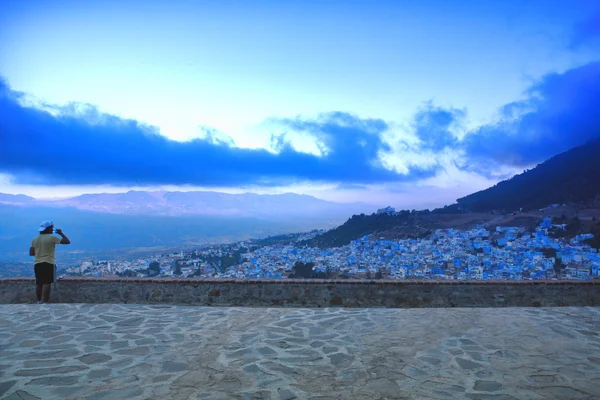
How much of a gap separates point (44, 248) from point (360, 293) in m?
Answer: 5.67

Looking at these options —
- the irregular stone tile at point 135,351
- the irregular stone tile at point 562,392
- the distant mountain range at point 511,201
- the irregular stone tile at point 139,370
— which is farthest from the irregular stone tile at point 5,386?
the distant mountain range at point 511,201

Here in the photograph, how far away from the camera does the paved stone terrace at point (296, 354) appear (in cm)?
308

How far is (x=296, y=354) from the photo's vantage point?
4.00 m

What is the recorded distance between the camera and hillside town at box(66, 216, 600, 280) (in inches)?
406

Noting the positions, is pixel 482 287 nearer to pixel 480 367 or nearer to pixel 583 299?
pixel 583 299

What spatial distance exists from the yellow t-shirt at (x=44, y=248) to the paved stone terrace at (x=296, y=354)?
2.85 feet

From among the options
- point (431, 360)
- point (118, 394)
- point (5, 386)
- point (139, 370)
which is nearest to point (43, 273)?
point (5, 386)

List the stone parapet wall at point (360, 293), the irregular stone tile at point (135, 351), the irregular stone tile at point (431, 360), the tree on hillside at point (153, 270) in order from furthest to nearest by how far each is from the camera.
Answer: the tree on hillside at point (153, 270), the stone parapet wall at point (360, 293), the irregular stone tile at point (135, 351), the irregular stone tile at point (431, 360)

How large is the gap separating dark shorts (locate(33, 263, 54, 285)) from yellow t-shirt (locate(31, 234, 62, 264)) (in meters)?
0.08

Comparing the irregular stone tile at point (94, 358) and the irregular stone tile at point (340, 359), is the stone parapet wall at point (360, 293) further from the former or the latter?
the irregular stone tile at point (94, 358)

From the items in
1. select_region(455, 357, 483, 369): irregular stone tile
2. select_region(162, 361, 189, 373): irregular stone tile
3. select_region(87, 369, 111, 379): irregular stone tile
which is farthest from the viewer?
select_region(455, 357, 483, 369): irregular stone tile

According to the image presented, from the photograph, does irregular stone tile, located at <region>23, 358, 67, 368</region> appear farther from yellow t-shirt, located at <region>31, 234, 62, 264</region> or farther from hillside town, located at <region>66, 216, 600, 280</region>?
hillside town, located at <region>66, 216, 600, 280</region>

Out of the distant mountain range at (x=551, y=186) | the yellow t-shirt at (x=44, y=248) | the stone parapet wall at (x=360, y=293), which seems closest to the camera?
the yellow t-shirt at (x=44, y=248)

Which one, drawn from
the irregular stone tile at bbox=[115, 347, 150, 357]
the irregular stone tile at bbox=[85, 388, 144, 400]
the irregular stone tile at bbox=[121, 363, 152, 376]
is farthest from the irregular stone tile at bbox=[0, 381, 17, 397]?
the irregular stone tile at bbox=[115, 347, 150, 357]
